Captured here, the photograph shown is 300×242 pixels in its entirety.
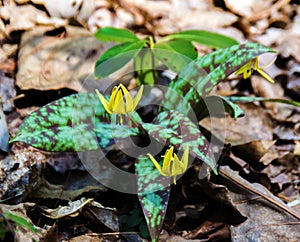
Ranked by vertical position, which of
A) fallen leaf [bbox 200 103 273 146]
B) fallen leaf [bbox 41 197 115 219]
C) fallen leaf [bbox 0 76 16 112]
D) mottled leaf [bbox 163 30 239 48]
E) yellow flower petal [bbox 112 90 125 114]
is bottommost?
fallen leaf [bbox 200 103 273 146]

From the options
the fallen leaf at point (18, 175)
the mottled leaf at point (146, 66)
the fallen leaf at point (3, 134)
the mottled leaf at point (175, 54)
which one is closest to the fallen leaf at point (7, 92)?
the fallen leaf at point (3, 134)

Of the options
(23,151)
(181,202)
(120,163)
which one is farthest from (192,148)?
(23,151)

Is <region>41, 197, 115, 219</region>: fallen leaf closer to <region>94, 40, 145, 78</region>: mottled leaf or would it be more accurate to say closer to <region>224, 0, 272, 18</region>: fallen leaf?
<region>94, 40, 145, 78</region>: mottled leaf

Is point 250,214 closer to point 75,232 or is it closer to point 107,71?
point 75,232

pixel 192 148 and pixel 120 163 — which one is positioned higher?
pixel 192 148

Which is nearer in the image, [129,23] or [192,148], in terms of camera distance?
[192,148]

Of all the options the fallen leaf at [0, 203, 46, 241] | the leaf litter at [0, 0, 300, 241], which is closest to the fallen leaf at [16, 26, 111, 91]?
the leaf litter at [0, 0, 300, 241]

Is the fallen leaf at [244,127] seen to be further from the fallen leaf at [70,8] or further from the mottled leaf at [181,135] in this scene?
the fallen leaf at [70,8]
